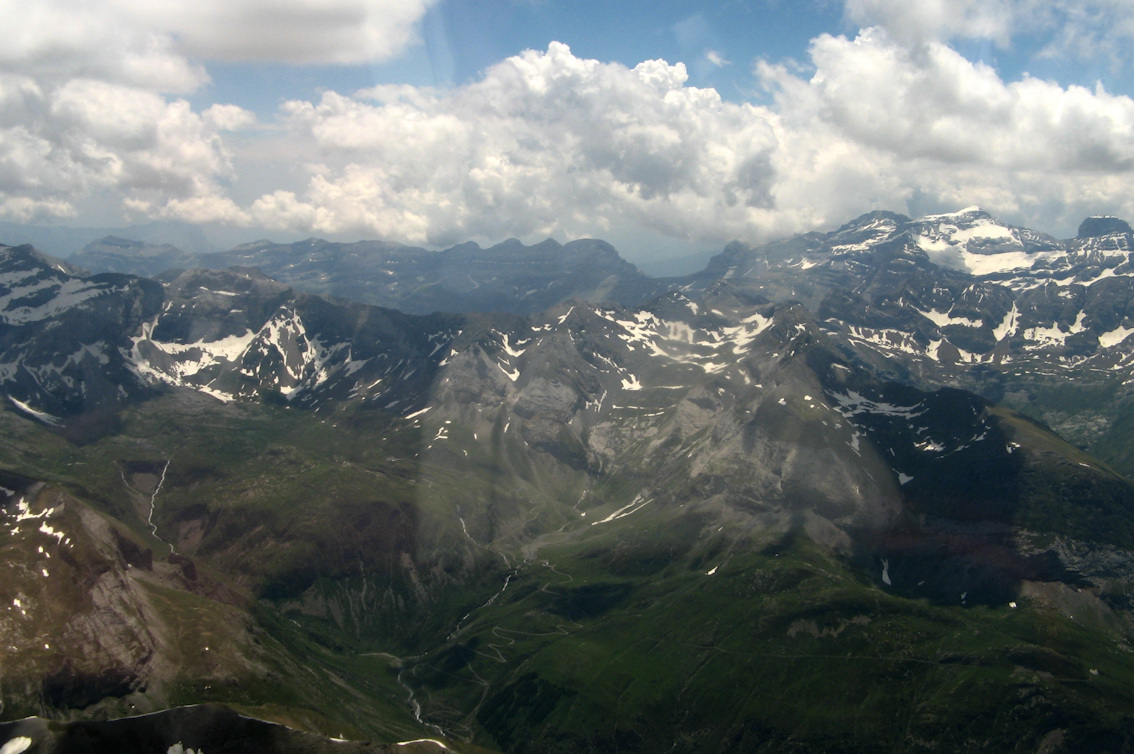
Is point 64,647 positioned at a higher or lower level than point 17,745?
lower

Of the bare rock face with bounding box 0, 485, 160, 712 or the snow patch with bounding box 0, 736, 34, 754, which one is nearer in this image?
the snow patch with bounding box 0, 736, 34, 754

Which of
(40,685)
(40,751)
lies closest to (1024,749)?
(40,751)

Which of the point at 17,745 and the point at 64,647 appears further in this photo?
the point at 64,647

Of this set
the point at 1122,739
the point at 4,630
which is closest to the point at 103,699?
the point at 4,630

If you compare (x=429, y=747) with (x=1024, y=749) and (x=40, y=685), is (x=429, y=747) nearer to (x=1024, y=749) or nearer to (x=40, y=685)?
(x=40, y=685)

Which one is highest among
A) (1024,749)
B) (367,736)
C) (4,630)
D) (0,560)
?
(0,560)

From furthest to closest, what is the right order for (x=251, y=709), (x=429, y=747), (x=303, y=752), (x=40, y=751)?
(x=251, y=709)
(x=429, y=747)
(x=303, y=752)
(x=40, y=751)

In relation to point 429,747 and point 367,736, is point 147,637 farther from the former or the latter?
point 429,747

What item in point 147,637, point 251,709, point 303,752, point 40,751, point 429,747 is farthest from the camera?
point 147,637

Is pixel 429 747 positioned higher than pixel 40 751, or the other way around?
pixel 40 751

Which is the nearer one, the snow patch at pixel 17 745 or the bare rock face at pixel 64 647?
the snow patch at pixel 17 745

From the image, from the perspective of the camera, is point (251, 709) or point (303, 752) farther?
point (251, 709)
